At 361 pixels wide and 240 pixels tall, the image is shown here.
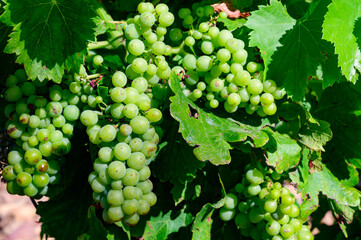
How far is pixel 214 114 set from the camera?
100 centimetres

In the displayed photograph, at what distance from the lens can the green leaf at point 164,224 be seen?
3.61 ft

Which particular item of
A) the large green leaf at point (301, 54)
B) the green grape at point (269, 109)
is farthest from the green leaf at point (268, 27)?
the green grape at point (269, 109)

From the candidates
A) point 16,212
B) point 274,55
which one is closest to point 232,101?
point 274,55

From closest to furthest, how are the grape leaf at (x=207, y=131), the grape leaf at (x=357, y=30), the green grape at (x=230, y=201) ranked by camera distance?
the grape leaf at (x=207, y=131) < the grape leaf at (x=357, y=30) < the green grape at (x=230, y=201)

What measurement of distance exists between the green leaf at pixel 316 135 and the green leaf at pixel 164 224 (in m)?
0.44

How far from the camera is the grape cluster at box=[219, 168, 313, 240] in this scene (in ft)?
3.27

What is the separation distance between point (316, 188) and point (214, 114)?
42 centimetres

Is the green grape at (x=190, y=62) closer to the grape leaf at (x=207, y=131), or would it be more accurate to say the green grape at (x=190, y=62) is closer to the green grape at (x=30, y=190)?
the grape leaf at (x=207, y=131)

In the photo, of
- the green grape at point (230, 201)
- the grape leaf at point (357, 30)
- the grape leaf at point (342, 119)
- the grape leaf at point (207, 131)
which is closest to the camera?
the grape leaf at point (207, 131)

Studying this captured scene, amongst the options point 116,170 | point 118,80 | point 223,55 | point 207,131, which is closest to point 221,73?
point 223,55

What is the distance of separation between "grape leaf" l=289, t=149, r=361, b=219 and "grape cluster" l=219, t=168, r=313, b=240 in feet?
0.18

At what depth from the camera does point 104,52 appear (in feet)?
3.40

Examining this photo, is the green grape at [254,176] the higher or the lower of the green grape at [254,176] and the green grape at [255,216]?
the higher

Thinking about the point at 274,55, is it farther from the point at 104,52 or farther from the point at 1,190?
the point at 1,190
